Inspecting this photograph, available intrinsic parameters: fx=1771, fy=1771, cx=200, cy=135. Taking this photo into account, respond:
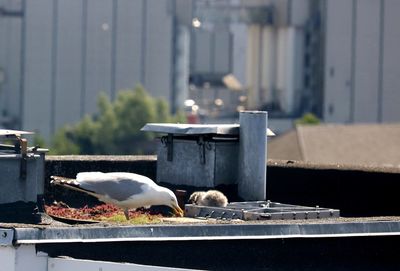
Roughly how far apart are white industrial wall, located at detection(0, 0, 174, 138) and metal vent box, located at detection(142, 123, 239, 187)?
79.1 meters

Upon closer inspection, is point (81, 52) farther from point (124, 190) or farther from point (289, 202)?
point (124, 190)

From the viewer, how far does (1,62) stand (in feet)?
325

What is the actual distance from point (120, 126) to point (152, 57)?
9.25 metres

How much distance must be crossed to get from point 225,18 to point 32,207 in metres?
102

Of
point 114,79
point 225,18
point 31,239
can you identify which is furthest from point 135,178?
point 225,18

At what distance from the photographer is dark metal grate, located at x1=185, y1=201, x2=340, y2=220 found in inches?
513

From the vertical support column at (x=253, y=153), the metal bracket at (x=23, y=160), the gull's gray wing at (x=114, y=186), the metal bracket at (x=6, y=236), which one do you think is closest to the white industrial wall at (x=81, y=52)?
the vertical support column at (x=253, y=153)

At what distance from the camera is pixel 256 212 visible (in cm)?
1327

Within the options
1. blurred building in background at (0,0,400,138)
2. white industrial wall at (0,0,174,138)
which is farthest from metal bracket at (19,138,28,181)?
white industrial wall at (0,0,174,138)

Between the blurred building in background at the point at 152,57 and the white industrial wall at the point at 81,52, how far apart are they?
5 centimetres

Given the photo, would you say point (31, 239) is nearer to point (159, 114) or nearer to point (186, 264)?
point (186, 264)

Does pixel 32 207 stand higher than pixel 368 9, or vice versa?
pixel 368 9

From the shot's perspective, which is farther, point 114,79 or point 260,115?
point 114,79

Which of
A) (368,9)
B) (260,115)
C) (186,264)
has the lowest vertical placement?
(186,264)
